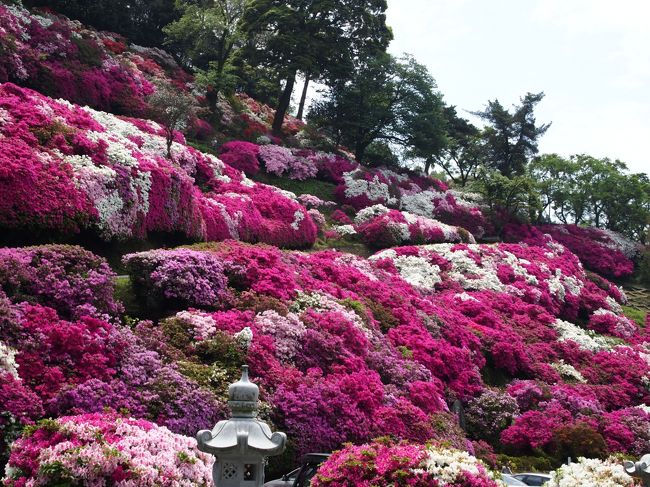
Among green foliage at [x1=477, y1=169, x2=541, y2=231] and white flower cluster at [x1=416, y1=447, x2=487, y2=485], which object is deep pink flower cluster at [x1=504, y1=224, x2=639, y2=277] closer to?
green foliage at [x1=477, y1=169, x2=541, y2=231]

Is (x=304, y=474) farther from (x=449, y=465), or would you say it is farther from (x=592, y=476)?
(x=592, y=476)

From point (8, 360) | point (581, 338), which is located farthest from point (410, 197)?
point (8, 360)

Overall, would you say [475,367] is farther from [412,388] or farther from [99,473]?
[99,473]

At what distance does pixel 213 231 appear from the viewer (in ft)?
67.1

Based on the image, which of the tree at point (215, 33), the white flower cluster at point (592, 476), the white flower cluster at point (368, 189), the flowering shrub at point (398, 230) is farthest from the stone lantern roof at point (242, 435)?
the tree at point (215, 33)

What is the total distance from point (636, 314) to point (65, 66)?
2956 cm

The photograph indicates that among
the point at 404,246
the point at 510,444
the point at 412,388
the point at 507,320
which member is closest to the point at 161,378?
the point at 412,388

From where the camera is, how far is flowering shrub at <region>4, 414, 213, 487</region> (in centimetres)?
Result: 688

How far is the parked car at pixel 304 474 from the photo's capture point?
352 inches

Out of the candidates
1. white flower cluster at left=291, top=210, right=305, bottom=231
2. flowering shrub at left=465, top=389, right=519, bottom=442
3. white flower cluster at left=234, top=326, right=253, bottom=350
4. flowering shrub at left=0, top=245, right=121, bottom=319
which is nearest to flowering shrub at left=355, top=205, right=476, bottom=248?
white flower cluster at left=291, top=210, right=305, bottom=231

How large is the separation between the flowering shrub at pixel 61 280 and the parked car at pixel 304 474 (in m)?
4.14

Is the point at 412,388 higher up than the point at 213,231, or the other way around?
the point at 213,231

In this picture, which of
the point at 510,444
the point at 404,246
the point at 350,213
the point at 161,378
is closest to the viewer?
the point at 161,378

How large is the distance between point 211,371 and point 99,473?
4.49m
